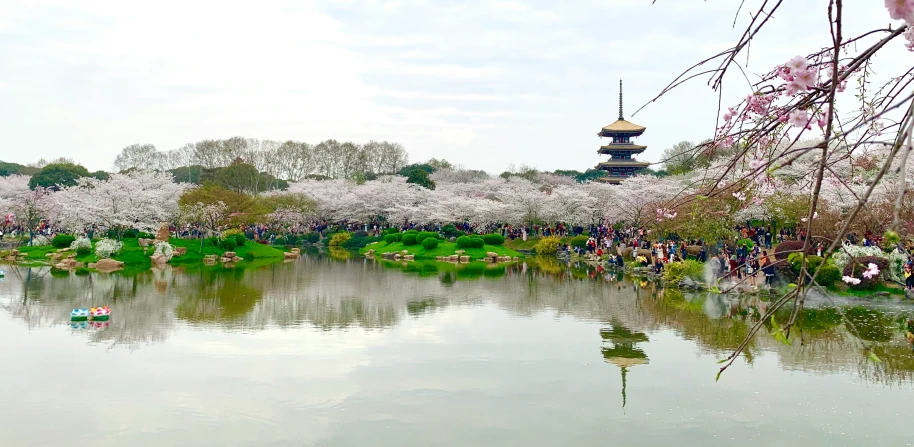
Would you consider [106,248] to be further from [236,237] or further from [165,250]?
[236,237]

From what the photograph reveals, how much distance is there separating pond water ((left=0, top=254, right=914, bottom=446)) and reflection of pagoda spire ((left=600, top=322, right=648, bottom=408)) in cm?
6

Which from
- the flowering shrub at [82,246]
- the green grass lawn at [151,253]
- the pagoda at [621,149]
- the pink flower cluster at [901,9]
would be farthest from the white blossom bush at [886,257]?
the pagoda at [621,149]

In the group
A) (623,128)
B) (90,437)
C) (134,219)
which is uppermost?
(623,128)

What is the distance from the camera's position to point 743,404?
34.2 feet

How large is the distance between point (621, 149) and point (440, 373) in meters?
52.4

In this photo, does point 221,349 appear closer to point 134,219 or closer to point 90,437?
point 90,437

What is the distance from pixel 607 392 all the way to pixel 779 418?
258cm

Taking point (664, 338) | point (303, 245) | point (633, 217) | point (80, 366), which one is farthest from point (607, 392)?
point (303, 245)

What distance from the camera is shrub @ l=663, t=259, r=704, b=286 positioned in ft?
80.3

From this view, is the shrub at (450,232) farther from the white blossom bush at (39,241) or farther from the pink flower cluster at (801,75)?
the pink flower cluster at (801,75)

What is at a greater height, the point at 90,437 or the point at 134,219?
the point at 134,219

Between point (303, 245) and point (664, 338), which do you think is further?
point (303, 245)

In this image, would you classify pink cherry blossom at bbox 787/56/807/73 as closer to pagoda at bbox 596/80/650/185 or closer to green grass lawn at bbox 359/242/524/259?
green grass lawn at bbox 359/242/524/259


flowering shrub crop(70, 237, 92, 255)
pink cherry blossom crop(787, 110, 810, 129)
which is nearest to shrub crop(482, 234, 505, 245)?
flowering shrub crop(70, 237, 92, 255)
